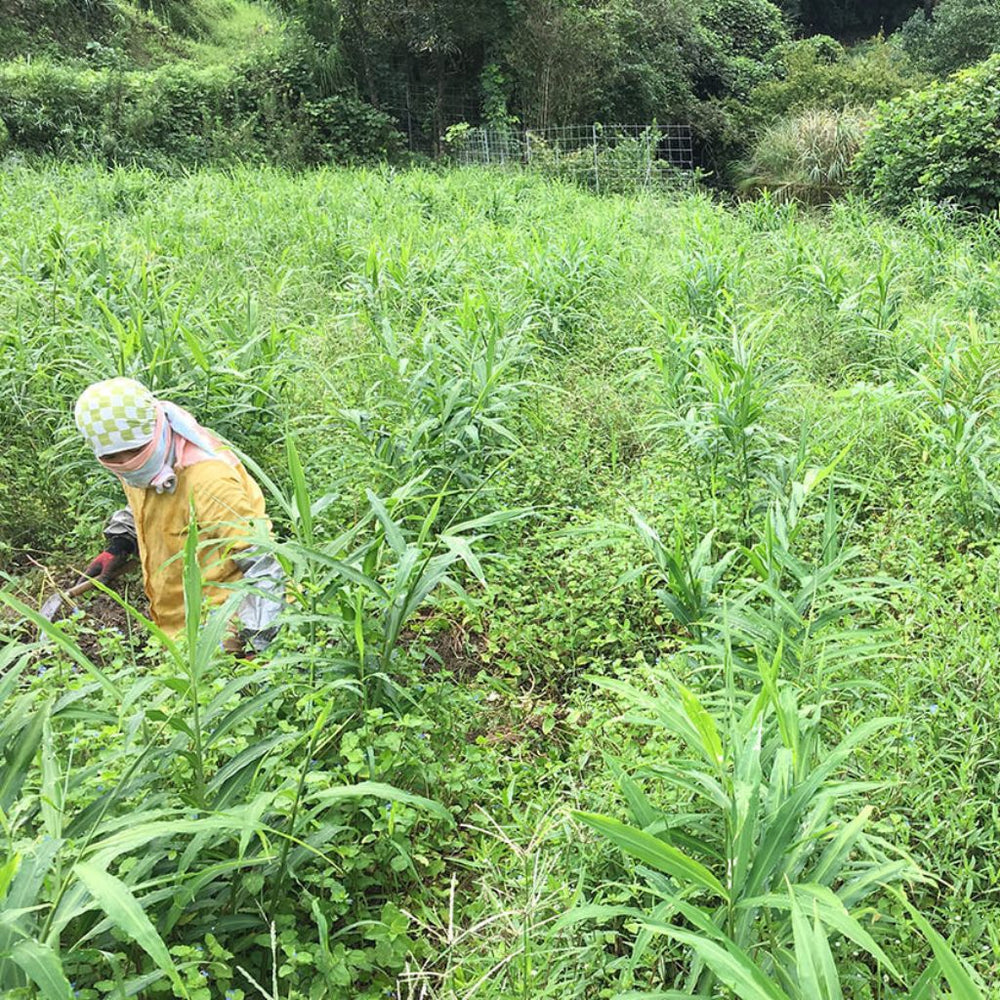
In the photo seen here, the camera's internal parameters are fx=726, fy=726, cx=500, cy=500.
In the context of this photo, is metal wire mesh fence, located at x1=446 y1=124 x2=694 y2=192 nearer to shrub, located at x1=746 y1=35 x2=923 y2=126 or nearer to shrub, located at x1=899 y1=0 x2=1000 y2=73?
shrub, located at x1=746 y1=35 x2=923 y2=126

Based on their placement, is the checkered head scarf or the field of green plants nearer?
the field of green plants

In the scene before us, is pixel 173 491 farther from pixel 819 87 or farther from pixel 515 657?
pixel 819 87

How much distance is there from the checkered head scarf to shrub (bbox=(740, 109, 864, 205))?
9736 mm

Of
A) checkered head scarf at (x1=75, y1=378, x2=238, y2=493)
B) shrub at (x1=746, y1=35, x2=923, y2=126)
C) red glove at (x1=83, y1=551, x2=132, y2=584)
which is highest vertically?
shrub at (x1=746, y1=35, x2=923, y2=126)

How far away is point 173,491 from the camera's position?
7.07ft

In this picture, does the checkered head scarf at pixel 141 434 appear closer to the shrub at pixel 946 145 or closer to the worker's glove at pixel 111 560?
the worker's glove at pixel 111 560

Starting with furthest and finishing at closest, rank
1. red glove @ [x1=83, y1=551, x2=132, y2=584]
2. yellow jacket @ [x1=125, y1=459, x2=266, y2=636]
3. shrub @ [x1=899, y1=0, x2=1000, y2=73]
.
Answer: shrub @ [x1=899, y1=0, x2=1000, y2=73]
red glove @ [x1=83, y1=551, x2=132, y2=584]
yellow jacket @ [x1=125, y1=459, x2=266, y2=636]

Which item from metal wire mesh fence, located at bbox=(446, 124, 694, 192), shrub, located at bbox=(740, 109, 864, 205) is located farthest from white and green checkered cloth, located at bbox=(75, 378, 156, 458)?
shrub, located at bbox=(740, 109, 864, 205)

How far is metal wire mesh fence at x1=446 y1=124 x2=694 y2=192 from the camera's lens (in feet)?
31.4

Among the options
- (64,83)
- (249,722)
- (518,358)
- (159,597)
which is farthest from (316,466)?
(64,83)

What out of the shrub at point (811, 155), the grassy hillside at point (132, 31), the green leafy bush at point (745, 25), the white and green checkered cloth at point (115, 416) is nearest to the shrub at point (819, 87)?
the green leafy bush at point (745, 25)

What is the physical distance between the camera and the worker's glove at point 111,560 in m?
2.45

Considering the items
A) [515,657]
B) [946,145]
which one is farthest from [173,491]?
[946,145]

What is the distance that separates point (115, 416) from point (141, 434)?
83 millimetres
